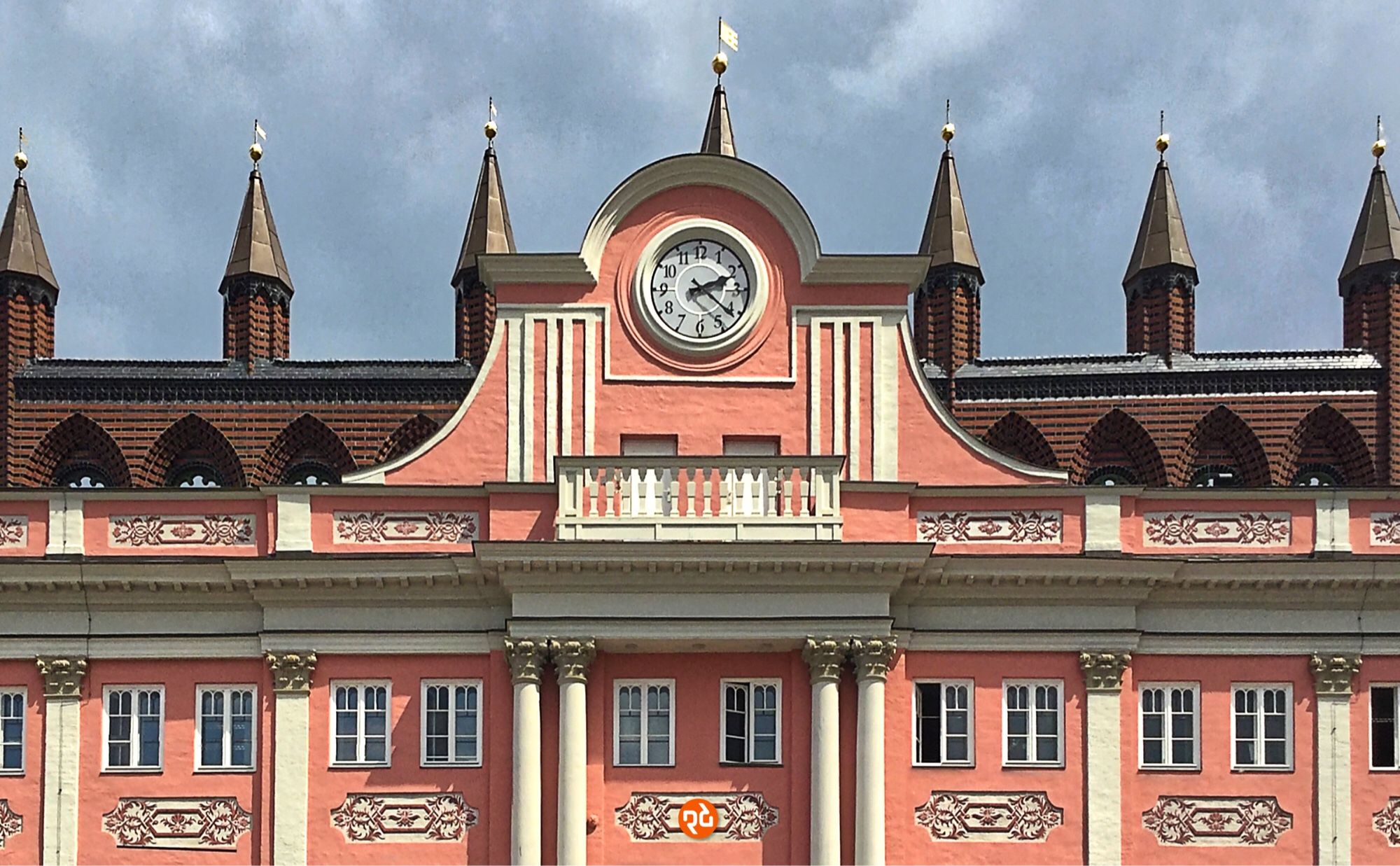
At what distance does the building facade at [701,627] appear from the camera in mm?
33375

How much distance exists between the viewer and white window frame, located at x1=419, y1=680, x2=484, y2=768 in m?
33.8

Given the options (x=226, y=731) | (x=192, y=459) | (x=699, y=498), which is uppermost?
(x=192, y=459)

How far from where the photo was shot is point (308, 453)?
161 ft

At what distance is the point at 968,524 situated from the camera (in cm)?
3434

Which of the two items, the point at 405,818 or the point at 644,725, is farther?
the point at 644,725

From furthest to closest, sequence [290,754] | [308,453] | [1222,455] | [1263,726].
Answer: [1222,455] < [308,453] < [1263,726] < [290,754]

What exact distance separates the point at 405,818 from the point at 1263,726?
1345 cm

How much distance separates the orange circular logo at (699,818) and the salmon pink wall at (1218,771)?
6370mm

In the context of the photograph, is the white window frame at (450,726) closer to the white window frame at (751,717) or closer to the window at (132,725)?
the white window frame at (751,717)

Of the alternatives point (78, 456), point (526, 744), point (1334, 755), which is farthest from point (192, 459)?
point (1334, 755)

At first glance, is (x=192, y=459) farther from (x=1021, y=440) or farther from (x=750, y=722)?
(x=750, y=722)

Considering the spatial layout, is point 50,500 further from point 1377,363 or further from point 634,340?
point 1377,363

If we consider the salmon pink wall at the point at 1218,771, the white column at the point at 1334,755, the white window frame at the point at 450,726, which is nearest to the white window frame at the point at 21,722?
the white window frame at the point at 450,726

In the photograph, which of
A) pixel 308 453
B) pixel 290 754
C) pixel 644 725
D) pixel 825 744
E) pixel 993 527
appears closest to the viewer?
pixel 825 744
